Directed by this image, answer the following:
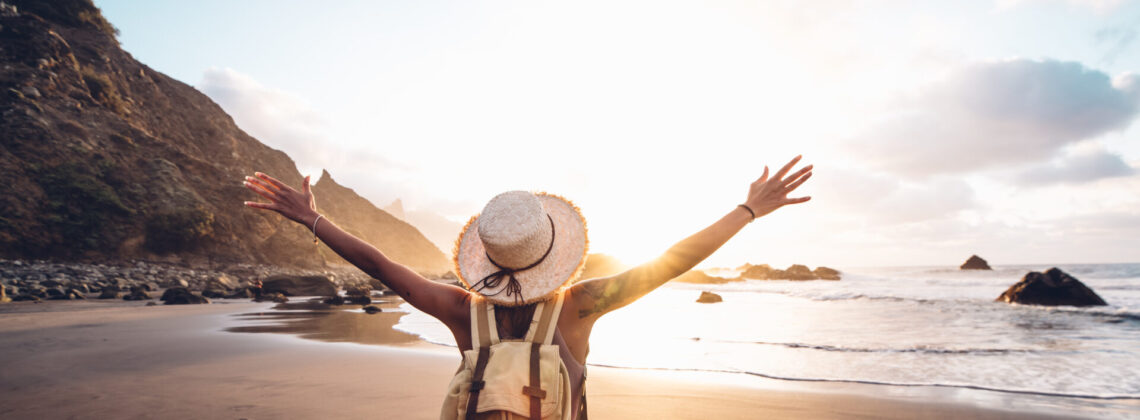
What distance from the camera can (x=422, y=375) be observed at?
21.4 ft

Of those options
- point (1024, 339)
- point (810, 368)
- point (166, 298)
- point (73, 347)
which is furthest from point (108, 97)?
point (1024, 339)

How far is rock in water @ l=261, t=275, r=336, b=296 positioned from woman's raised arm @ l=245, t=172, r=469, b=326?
79.3 feet

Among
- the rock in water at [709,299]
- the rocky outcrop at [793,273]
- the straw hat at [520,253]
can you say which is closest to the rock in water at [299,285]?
the rock in water at [709,299]

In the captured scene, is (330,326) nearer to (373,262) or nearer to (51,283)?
(373,262)

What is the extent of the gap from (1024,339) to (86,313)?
21084 mm

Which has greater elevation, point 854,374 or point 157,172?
point 157,172

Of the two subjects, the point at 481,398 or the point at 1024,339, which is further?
the point at 1024,339

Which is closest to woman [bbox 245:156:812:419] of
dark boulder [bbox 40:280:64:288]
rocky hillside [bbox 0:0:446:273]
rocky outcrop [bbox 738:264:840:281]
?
dark boulder [bbox 40:280:64:288]

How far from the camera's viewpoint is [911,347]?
8.95m

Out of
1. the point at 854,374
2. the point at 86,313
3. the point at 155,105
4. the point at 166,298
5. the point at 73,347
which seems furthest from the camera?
the point at 155,105

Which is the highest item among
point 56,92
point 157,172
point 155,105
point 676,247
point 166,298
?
point 155,105

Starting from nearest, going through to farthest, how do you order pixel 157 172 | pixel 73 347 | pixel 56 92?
pixel 73 347 < pixel 56 92 < pixel 157 172

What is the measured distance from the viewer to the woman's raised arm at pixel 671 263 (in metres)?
1.83

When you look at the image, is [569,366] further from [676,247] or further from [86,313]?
[86,313]
